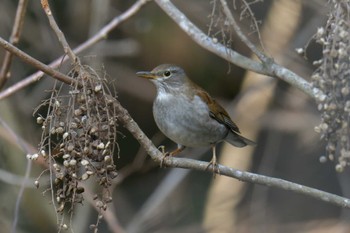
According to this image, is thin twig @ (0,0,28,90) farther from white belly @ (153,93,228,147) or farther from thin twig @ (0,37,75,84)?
white belly @ (153,93,228,147)

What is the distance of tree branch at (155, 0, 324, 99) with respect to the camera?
4.51 metres

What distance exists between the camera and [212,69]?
31.1 ft

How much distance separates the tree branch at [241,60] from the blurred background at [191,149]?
95.4 inches

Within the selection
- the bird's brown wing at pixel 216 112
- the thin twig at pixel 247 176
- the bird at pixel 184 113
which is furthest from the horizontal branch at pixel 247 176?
the bird's brown wing at pixel 216 112

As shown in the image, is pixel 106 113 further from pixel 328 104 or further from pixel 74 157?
pixel 328 104

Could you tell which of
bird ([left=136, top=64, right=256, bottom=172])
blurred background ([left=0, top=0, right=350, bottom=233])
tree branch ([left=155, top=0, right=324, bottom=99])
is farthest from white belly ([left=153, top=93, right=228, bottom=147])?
blurred background ([left=0, top=0, right=350, bottom=233])

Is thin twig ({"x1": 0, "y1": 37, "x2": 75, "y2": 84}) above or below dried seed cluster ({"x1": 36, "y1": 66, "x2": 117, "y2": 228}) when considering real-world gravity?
above

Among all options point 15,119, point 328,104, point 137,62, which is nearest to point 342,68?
point 328,104

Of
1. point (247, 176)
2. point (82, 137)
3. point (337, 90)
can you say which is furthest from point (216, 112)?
point (82, 137)

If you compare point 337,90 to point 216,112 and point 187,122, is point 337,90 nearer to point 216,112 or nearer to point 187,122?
point 187,122

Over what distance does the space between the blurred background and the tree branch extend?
2422mm

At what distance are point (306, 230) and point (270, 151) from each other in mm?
1068

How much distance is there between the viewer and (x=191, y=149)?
8305 mm

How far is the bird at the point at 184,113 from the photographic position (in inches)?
219
